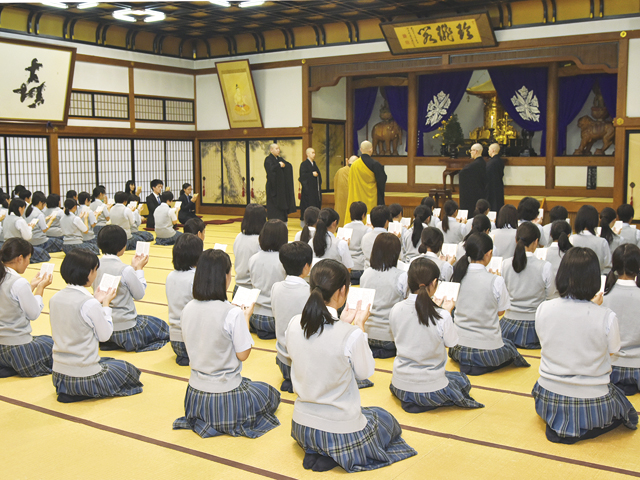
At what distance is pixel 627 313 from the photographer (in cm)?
322

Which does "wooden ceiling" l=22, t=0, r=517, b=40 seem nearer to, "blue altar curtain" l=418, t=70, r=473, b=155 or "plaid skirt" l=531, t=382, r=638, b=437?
"blue altar curtain" l=418, t=70, r=473, b=155

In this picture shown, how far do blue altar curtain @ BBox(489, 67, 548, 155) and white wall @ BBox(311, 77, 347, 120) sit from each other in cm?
301

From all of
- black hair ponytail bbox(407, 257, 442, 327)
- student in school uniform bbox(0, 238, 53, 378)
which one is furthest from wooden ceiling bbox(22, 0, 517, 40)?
black hair ponytail bbox(407, 257, 442, 327)

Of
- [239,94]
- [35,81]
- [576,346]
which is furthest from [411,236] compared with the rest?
[239,94]

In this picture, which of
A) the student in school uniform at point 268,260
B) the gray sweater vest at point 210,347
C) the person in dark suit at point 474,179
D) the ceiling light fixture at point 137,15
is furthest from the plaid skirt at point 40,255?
the gray sweater vest at point 210,347

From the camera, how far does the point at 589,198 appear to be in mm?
10539

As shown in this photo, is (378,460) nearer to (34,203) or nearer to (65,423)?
(65,423)

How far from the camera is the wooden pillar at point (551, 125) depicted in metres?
10.9

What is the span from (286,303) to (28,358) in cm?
167

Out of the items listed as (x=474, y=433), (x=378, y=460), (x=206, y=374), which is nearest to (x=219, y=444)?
(x=206, y=374)

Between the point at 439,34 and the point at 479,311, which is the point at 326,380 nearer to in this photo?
the point at 479,311

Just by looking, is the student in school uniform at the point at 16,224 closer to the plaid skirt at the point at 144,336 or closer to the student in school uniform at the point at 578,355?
the plaid skirt at the point at 144,336

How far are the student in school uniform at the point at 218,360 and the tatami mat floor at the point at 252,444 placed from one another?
0.27 feet

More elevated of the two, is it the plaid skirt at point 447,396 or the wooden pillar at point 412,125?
the wooden pillar at point 412,125
